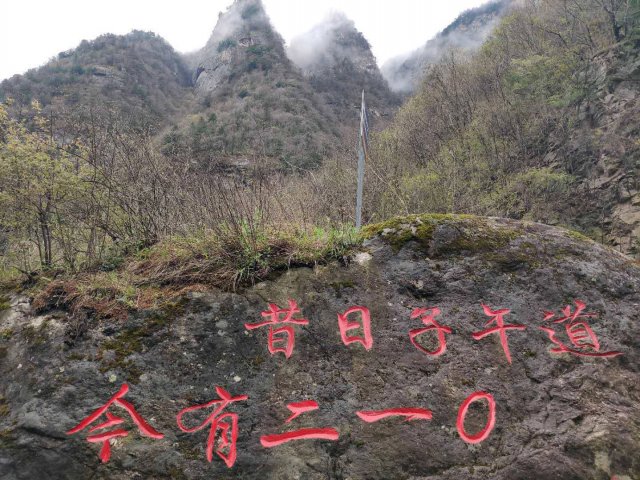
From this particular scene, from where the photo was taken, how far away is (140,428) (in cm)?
242

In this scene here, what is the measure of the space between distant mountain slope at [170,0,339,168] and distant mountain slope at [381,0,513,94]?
626 inches

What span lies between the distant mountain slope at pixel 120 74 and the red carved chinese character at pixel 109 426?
34443mm

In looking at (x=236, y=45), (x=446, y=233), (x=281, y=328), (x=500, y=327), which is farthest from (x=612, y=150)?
(x=236, y=45)

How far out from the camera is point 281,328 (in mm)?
2863

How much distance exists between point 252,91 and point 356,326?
43585 mm

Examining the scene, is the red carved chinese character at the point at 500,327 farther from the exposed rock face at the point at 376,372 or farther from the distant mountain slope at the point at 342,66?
the distant mountain slope at the point at 342,66

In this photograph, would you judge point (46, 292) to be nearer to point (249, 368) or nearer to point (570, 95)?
point (249, 368)

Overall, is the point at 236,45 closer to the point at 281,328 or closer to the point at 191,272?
the point at 191,272

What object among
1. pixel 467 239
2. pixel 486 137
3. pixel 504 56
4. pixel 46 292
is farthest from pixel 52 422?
pixel 504 56

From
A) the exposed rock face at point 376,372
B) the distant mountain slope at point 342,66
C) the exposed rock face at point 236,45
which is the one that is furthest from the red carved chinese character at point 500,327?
the exposed rock face at point 236,45

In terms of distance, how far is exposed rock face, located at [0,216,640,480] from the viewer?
233 centimetres

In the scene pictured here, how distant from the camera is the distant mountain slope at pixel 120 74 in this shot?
36.8m

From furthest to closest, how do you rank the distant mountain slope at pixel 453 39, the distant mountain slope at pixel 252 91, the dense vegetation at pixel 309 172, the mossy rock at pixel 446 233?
the distant mountain slope at pixel 453 39 < the distant mountain slope at pixel 252 91 < the dense vegetation at pixel 309 172 < the mossy rock at pixel 446 233

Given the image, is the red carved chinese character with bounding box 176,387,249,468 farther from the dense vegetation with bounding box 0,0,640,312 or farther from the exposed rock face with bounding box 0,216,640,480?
the dense vegetation with bounding box 0,0,640,312
